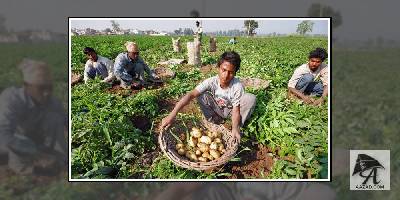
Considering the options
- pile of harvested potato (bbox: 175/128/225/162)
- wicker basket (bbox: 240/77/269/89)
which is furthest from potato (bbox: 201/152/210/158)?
wicker basket (bbox: 240/77/269/89)

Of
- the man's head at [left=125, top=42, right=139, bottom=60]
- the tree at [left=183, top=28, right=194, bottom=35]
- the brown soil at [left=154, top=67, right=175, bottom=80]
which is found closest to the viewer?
the tree at [left=183, top=28, right=194, bottom=35]

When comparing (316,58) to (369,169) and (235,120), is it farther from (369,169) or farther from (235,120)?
(369,169)

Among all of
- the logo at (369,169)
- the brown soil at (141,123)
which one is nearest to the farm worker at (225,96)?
the brown soil at (141,123)

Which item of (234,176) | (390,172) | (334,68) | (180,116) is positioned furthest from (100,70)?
(390,172)

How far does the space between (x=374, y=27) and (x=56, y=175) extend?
334 cm

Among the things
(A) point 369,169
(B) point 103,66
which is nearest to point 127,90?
(B) point 103,66

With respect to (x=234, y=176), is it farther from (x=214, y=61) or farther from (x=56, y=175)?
(x=56, y=175)

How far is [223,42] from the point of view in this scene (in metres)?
5.14

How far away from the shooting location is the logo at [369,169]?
5.22 m

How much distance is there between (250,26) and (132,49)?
115cm

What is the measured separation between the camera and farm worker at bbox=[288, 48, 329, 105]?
518 cm

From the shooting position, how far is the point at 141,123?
527 centimetres

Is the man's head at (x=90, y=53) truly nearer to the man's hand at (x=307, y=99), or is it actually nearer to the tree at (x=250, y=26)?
the tree at (x=250, y=26)

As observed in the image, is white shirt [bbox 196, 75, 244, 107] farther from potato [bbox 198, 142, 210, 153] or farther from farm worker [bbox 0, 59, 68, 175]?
farm worker [bbox 0, 59, 68, 175]
